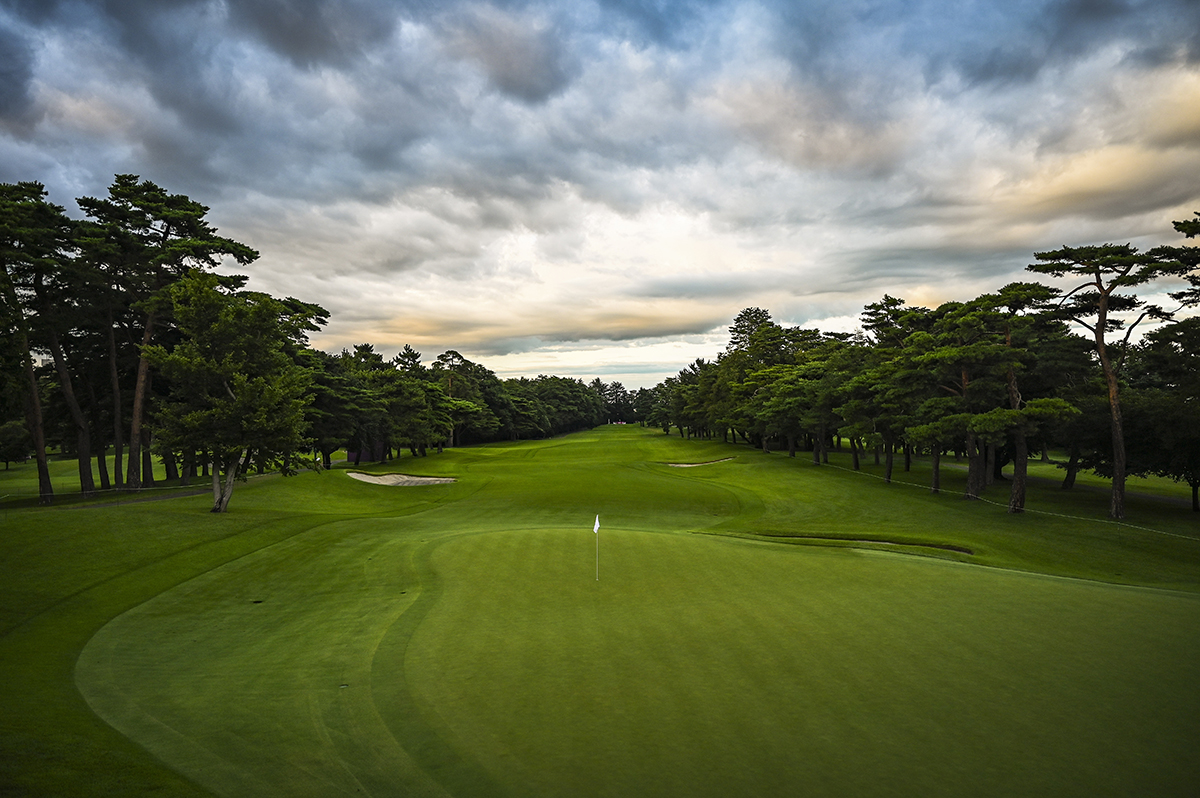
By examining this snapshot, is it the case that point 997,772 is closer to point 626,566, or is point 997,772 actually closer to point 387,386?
point 626,566

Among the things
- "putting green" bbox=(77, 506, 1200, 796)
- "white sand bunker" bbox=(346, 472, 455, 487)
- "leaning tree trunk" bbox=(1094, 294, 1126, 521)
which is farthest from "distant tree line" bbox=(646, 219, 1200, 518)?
"white sand bunker" bbox=(346, 472, 455, 487)

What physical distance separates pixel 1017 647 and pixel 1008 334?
2559 centimetres

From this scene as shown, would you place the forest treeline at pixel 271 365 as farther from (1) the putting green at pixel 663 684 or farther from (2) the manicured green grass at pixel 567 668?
(1) the putting green at pixel 663 684

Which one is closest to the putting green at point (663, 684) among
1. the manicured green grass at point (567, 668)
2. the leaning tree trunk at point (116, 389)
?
the manicured green grass at point (567, 668)

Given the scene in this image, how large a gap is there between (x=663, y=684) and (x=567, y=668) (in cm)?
131

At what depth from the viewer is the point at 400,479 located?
140 ft

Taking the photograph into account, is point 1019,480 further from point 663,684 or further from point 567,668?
point 567,668

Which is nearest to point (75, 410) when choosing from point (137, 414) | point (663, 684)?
point (137, 414)

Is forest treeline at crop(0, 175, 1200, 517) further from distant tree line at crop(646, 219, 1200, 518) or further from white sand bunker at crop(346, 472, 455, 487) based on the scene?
white sand bunker at crop(346, 472, 455, 487)

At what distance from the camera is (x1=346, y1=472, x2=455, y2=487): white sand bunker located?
134 ft

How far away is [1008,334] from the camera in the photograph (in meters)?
28.1

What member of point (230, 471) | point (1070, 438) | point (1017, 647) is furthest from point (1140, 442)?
point (230, 471)

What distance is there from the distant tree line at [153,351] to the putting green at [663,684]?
33.4 feet

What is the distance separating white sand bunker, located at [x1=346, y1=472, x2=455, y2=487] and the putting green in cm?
2854
